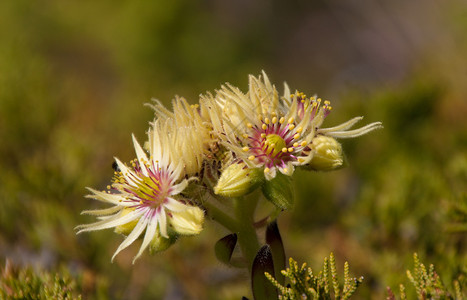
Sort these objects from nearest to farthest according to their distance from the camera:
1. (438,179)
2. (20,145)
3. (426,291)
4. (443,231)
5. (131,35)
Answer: (426,291) < (443,231) < (438,179) < (20,145) < (131,35)

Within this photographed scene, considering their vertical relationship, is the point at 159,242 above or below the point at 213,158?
below

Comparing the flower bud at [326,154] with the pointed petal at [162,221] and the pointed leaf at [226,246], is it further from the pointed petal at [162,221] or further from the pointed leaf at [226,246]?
the pointed petal at [162,221]

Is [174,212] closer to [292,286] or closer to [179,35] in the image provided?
[292,286]

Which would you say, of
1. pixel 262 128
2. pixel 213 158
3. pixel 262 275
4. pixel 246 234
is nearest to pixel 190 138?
pixel 213 158

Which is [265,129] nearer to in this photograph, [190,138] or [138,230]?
[190,138]

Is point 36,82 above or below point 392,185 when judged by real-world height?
above

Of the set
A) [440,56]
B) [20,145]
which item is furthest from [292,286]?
[440,56]

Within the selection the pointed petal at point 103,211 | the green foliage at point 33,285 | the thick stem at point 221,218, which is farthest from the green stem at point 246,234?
the green foliage at point 33,285
